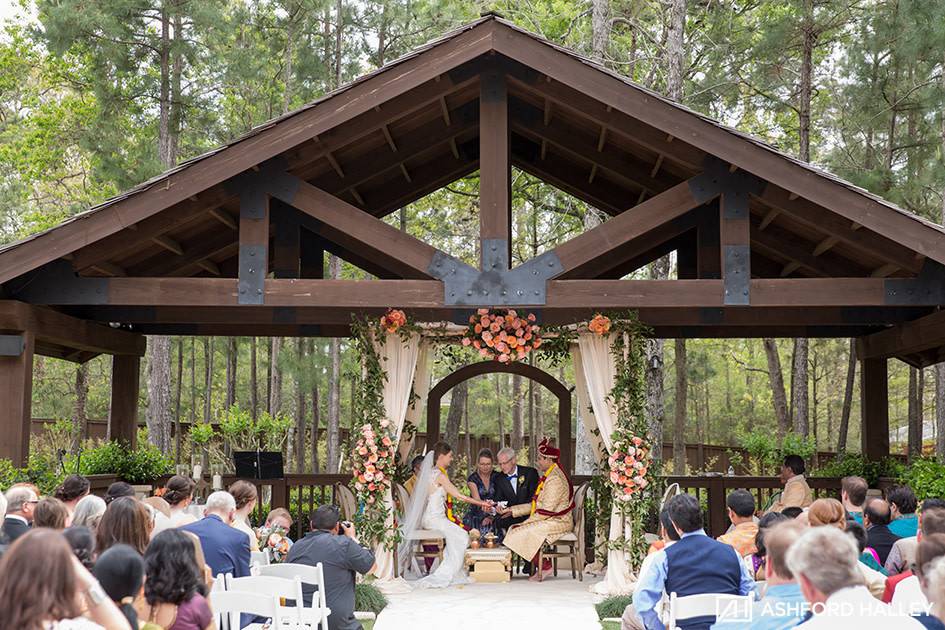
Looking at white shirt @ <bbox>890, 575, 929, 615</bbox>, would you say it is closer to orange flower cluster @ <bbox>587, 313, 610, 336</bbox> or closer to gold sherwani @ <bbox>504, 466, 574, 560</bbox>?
orange flower cluster @ <bbox>587, 313, 610, 336</bbox>

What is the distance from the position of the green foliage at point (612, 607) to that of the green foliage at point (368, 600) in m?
1.97

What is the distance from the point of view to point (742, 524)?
667 cm

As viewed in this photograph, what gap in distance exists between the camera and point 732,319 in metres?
11.0

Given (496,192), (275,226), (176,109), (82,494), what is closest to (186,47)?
(176,109)

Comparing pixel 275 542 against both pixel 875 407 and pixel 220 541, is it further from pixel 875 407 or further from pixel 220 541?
pixel 875 407

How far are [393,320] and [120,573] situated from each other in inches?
265

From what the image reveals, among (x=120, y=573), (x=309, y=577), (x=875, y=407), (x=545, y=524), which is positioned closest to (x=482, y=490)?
(x=545, y=524)

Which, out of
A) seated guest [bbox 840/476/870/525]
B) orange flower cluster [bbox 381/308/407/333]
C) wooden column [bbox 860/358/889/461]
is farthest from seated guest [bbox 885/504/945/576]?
wooden column [bbox 860/358/889/461]

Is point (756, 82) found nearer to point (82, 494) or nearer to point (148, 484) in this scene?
point (148, 484)

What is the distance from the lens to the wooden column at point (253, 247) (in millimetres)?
8883

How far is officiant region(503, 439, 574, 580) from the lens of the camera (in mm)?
10609

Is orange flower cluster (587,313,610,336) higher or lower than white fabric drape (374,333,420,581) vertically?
higher

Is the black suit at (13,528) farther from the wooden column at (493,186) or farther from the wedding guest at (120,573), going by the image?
the wooden column at (493,186)

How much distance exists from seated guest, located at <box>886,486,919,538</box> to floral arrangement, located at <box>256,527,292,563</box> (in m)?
4.61
